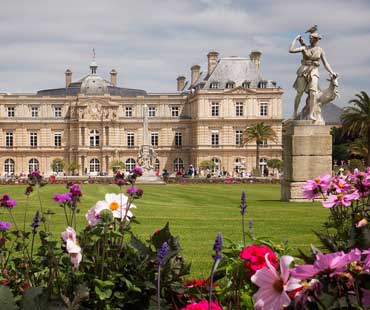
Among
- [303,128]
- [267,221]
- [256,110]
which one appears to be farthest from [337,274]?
[256,110]

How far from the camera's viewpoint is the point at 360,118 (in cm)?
4584

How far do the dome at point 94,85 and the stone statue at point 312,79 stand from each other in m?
62.1

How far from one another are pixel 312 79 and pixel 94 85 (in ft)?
214

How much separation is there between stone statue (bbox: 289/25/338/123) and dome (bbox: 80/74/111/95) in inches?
2443

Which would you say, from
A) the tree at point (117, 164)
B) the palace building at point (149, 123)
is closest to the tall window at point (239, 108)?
the palace building at point (149, 123)

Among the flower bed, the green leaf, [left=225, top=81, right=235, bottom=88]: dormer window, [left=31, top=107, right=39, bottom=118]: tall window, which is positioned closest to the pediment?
[left=225, top=81, right=235, bottom=88]: dormer window

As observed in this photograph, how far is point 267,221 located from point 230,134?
62654mm

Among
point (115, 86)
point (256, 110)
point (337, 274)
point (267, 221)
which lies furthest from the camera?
point (115, 86)

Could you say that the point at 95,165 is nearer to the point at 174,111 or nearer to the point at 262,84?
the point at 174,111

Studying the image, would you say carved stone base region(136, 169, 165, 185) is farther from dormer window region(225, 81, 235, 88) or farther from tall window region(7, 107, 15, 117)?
tall window region(7, 107, 15, 117)

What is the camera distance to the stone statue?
1847 cm

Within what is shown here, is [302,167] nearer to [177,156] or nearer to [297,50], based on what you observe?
[297,50]

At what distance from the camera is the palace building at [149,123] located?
246ft

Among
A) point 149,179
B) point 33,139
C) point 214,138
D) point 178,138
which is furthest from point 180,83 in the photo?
point 149,179
